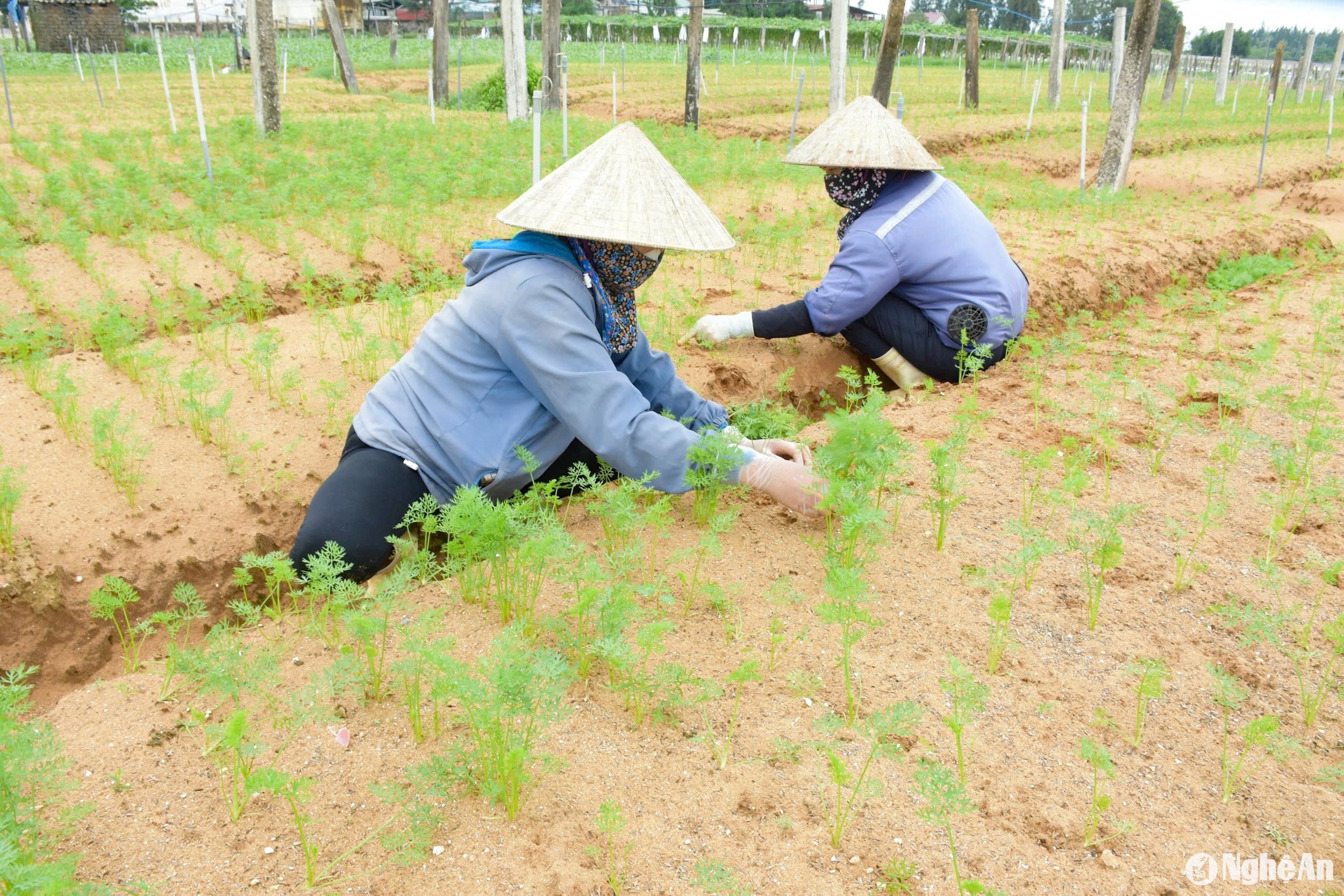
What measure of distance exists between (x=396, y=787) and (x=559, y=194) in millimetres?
1979

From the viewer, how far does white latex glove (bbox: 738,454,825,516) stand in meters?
3.23

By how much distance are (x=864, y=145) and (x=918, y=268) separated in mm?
700

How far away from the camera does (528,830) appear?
6.88 ft

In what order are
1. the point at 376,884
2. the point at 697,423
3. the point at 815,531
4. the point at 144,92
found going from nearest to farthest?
the point at 376,884 < the point at 815,531 < the point at 697,423 < the point at 144,92

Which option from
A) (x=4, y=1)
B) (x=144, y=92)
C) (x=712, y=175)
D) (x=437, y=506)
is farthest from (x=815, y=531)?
(x=4, y=1)

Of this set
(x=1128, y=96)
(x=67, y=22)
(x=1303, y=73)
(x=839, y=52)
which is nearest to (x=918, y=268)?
(x=1128, y=96)

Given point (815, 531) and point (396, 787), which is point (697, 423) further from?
point (396, 787)

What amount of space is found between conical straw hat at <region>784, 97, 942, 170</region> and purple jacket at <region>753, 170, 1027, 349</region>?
0.15 metres

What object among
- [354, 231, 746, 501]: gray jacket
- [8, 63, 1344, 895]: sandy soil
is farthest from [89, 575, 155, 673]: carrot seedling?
[354, 231, 746, 501]: gray jacket

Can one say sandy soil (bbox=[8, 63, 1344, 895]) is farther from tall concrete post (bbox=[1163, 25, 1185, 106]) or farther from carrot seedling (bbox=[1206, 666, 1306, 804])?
tall concrete post (bbox=[1163, 25, 1185, 106])

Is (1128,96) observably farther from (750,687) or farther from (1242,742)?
(750,687)

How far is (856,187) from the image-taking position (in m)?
4.89

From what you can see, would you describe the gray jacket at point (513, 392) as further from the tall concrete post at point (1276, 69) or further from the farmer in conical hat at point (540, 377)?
the tall concrete post at point (1276, 69)

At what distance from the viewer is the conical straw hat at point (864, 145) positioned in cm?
471
